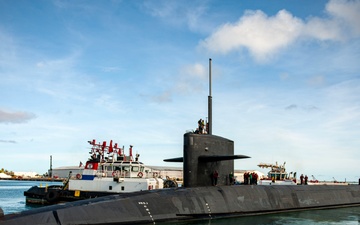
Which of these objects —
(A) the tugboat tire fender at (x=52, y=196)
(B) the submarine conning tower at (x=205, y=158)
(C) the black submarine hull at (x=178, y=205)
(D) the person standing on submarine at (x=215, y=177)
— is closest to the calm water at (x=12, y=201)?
(A) the tugboat tire fender at (x=52, y=196)

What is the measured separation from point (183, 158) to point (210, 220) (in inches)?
104

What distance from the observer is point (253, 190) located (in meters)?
17.7

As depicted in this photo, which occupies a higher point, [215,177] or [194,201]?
[215,177]

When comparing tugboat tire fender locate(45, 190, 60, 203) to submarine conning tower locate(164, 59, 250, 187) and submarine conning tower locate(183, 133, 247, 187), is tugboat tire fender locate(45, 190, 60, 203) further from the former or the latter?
submarine conning tower locate(183, 133, 247, 187)

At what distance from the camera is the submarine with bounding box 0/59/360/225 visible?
1220 centimetres

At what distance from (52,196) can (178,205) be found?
14725mm

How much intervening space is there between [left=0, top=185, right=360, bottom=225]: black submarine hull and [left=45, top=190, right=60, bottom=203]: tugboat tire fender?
43.8ft

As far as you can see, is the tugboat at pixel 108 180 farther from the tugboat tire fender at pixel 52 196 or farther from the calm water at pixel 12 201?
the calm water at pixel 12 201

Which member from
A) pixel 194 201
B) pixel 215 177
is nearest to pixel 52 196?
pixel 215 177

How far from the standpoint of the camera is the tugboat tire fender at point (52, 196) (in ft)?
85.6

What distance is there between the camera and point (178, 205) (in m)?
14.4

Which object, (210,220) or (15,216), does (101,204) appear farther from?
(210,220)

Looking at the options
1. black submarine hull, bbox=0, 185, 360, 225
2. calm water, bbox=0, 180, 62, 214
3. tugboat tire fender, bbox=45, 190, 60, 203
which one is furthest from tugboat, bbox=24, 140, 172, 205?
black submarine hull, bbox=0, 185, 360, 225

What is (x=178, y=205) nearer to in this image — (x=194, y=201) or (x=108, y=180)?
(x=194, y=201)
